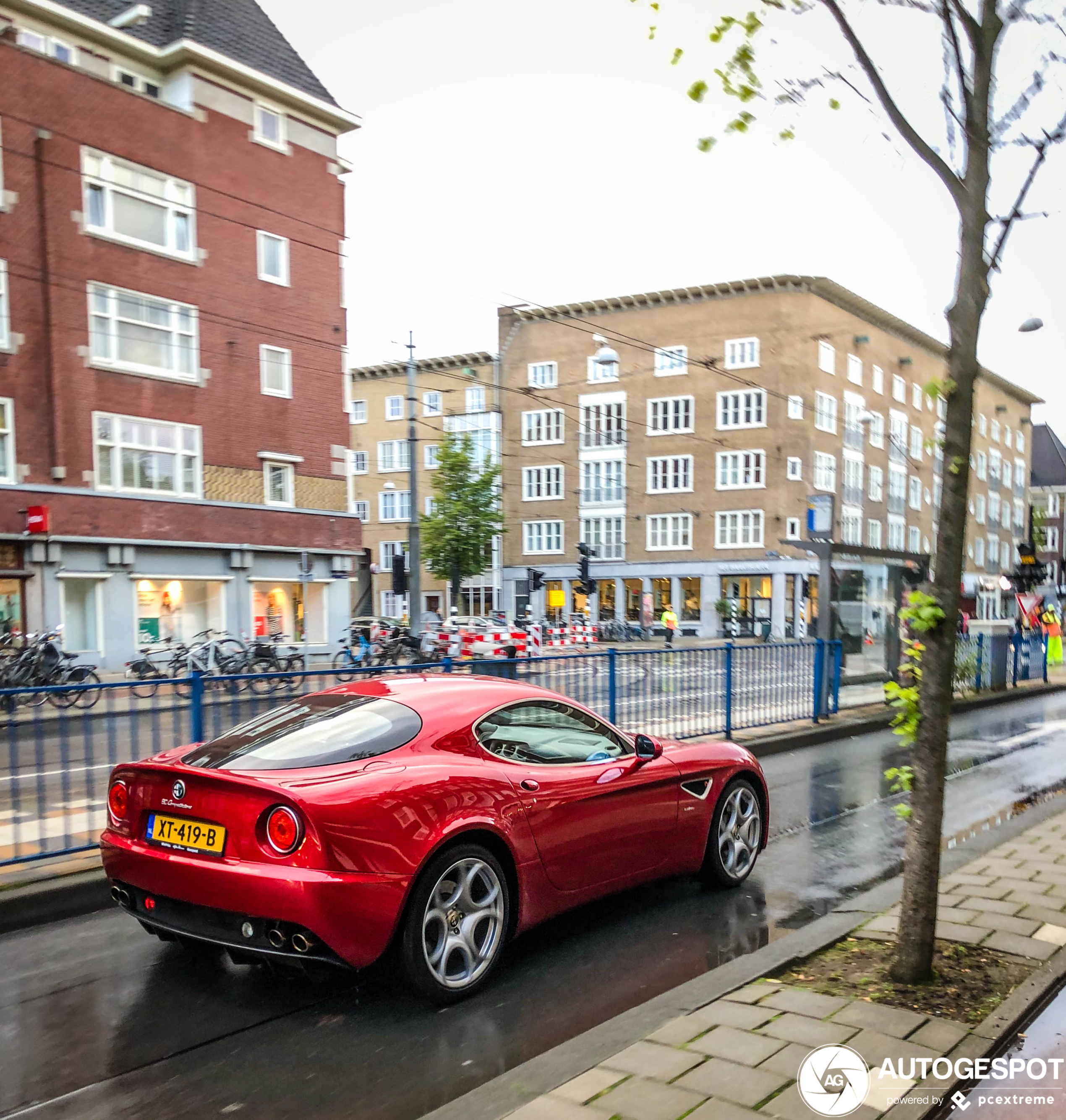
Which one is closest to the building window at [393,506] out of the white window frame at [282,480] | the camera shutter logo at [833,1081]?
the white window frame at [282,480]

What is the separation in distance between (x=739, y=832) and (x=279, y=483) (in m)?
22.7

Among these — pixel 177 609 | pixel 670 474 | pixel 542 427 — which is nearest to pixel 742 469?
pixel 670 474

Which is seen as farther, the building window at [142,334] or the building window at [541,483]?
the building window at [541,483]

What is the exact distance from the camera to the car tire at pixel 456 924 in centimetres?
404

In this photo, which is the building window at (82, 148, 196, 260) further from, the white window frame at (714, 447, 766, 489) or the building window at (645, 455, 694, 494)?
the building window at (645, 455, 694, 494)

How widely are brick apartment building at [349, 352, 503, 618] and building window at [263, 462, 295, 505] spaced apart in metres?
29.7

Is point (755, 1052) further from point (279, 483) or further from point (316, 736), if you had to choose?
point (279, 483)

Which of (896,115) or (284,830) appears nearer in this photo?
(284,830)

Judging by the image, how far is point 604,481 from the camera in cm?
5306

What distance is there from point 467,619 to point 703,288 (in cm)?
2516

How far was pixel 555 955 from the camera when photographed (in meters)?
4.93

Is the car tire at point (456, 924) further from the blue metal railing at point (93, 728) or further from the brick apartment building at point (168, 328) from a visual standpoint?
the brick apartment building at point (168, 328)

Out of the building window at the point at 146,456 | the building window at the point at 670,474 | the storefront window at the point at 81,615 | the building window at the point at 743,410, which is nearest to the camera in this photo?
the storefront window at the point at 81,615

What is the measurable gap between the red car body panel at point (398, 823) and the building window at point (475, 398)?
5295cm
